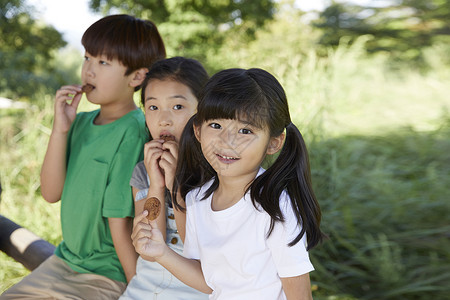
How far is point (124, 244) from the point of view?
1.64 metres

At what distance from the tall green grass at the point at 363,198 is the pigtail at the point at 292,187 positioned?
4.82 feet

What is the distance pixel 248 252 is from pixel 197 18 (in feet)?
39.4

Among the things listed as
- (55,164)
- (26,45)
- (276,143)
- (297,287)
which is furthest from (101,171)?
(26,45)

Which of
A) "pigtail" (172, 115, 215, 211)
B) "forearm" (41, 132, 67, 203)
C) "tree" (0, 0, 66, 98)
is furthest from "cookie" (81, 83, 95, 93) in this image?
"tree" (0, 0, 66, 98)

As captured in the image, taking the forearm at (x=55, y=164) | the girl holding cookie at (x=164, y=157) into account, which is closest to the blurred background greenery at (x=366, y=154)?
the forearm at (x=55, y=164)

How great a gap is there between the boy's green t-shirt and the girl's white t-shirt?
0.47m

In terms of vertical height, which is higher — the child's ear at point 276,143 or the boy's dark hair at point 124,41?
the boy's dark hair at point 124,41

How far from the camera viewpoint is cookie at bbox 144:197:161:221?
4.11ft

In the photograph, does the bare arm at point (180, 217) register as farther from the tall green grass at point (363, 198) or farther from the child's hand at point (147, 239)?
the tall green grass at point (363, 198)

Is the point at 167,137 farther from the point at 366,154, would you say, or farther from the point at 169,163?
the point at 366,154

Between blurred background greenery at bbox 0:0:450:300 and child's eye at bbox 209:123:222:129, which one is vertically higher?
child's eye at bbox 209:123:222:129

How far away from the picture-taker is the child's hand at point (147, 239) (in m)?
1.23

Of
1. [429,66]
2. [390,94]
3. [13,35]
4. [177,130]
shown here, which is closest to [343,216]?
[177,130]

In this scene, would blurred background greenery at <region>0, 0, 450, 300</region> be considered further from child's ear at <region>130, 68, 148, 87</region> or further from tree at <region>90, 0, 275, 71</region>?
tree at <region>90, 0, 275, 71</region>
